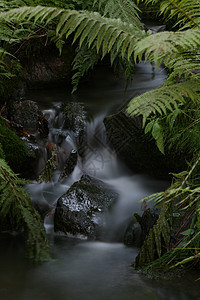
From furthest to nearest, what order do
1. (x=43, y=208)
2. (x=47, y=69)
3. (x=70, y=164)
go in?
(x=47, y=69)
(x=70, y=164)
(x=43, y=208)

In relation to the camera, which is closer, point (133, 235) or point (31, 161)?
point (133, 235)

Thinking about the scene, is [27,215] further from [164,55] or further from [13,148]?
[13,148]

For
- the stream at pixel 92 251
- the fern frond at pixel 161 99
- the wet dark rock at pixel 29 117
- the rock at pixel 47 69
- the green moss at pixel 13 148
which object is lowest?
the stream at pixel 92 251

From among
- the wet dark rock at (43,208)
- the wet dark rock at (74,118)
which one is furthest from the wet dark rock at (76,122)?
the wet dark rock at (43,208)

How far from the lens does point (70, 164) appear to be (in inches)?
143

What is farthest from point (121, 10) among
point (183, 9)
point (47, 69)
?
point (47, 69)

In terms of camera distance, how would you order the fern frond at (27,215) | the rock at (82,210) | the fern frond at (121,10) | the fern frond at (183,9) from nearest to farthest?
the fern frond at (183,9), the fern frond at (27,215), the fern frond at (121,10), the rock at (82,210)

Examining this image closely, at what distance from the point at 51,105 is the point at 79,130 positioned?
0.57 m

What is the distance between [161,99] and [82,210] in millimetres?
1754

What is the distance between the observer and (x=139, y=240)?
2.73 m

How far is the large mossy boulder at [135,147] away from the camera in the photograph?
3447mm

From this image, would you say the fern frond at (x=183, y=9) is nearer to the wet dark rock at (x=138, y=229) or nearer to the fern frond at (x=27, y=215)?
the fern frond at (x=27, y=215)

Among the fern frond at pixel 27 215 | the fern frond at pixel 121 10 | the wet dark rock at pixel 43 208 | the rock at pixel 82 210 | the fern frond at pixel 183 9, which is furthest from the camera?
the wet dark rock at pixel 43 208

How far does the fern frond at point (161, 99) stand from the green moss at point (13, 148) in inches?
81.3
